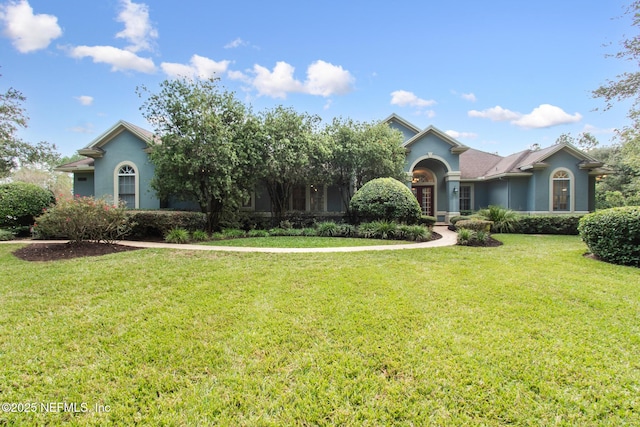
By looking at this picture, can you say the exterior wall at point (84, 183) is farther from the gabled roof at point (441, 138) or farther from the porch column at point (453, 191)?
the porch column at point (453, 191)

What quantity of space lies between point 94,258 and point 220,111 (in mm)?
7140

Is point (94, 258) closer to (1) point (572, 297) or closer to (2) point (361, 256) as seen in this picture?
(2) point (361, 256)

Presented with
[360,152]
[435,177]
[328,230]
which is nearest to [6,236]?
[328,230]

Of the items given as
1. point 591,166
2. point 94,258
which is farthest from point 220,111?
point 591,166

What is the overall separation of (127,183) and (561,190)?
23.8 m

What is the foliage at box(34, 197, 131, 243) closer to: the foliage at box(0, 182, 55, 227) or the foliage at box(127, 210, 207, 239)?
the foliage at box(127, 210, 207, 239)

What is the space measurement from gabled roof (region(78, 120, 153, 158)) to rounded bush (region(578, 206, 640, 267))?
57.8 ft

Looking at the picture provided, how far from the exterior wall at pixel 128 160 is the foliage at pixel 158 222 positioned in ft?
11.6

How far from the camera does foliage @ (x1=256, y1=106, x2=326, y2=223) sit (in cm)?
1198

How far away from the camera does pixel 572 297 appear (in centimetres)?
452

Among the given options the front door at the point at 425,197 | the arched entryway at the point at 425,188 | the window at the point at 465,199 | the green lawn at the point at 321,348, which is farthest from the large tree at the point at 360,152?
the green lawn at the point at 321,348

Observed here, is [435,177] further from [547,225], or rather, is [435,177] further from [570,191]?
[570,191]

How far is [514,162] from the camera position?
16922mm

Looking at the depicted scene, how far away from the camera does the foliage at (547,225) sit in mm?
13078
